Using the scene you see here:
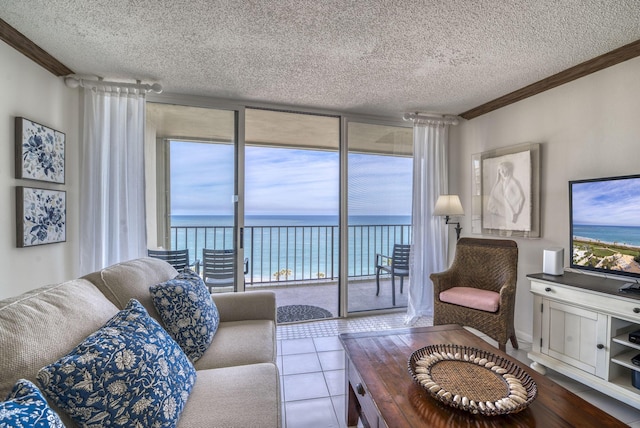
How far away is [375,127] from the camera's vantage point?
3.54 m

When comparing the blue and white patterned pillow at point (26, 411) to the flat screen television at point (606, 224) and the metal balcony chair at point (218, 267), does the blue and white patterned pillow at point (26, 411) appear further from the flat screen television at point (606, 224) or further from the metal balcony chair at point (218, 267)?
the flat screen television at point (606, 224)

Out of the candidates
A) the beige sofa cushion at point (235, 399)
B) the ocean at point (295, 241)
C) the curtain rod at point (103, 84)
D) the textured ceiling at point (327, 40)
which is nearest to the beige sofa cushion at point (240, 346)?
the beige sofa cushion at point (235, 399)

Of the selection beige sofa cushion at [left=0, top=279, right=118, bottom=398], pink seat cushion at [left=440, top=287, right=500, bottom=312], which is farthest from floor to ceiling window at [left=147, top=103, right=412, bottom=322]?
beige sofa cushion at [left=0, top=279, right=118, bottom=398]

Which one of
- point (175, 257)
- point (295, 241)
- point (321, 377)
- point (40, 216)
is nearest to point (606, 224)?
point (321, 377)

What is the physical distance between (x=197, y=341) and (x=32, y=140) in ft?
6.24

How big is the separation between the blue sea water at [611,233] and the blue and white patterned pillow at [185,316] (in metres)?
2.76

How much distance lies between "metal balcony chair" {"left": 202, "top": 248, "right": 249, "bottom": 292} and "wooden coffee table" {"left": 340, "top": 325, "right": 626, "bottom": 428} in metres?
1.80

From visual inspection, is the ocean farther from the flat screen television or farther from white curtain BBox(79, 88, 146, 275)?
the flat screen television

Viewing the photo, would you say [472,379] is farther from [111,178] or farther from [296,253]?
[296,253]

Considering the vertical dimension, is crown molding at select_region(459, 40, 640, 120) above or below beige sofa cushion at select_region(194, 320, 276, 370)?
above

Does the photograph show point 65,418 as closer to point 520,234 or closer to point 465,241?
point 465,241

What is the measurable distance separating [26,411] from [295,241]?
14.6ft

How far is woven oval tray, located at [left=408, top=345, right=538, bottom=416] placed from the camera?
1096mm

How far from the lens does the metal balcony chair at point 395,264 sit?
3.62 metres
